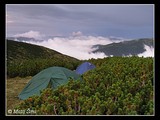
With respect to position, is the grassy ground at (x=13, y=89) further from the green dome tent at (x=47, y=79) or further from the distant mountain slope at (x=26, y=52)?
the distant mountain slope at (x=26, y=52)

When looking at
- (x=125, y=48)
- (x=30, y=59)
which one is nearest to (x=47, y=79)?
(x=30, y=59)

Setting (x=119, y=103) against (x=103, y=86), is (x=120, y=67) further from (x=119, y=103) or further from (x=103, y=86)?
(x=119, y=103)

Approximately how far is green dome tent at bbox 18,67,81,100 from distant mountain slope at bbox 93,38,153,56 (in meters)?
1.45

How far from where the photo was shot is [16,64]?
38.1ft

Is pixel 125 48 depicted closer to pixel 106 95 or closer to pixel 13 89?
pixel 106 95

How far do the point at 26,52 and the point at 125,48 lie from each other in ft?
9.16

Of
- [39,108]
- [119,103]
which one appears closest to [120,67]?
[119,103]

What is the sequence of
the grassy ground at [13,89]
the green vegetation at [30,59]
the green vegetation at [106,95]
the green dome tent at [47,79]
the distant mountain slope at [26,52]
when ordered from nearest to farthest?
the green vegetation at [106,95] → the distant mountain slope at [26,52] → the grassy ground at [13,89] → the green vegetation at [30,59] → the green dome tent at [47,79]

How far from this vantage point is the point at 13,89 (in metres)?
11.7

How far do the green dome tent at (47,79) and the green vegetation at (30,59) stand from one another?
0.77 feet

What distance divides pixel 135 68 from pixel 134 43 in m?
0.62

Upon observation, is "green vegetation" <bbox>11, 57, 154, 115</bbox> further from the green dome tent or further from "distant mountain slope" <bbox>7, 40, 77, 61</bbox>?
the green dome tent

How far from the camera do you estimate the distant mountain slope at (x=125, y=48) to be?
10.5m

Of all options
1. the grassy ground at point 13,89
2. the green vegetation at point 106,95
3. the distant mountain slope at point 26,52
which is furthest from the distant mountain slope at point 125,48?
the grassy ground at point 13,89
